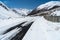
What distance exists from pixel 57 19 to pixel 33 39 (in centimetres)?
1530

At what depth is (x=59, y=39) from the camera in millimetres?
7242

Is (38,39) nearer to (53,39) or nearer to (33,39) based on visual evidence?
(33,39)

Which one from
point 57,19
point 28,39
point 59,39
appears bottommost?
point 57,19

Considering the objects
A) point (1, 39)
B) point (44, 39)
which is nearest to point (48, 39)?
point (44, 39)

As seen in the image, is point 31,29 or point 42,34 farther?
point 31,29

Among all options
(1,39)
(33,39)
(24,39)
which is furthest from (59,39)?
(1,39)

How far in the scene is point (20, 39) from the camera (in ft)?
21.6

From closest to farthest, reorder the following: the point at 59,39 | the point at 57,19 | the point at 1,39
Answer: the point at 1,39 < the point at 59,39 < the point at 57,19

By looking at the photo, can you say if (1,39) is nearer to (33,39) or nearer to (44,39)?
(33,39)

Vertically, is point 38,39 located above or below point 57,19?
above

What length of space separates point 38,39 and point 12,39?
1286 millimetres

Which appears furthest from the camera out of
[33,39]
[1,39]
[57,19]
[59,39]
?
[57,19]

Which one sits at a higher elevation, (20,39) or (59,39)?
(20,39)

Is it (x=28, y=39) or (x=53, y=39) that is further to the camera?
(x=53, y=39)
